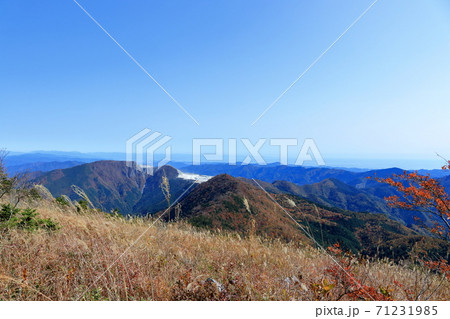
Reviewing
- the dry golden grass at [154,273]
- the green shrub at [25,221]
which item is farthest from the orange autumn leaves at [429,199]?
the green shrub at [25,221]

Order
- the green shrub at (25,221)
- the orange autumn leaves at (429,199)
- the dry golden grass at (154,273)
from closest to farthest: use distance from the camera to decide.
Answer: the dry golden grass at (154,273)
the green shrub at (25,221)
the orange autumn leaves at (429,199)

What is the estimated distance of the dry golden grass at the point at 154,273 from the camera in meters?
3.12

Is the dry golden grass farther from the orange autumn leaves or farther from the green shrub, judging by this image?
the orange autumn leaves

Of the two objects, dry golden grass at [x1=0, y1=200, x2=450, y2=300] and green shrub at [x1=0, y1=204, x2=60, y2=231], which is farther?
green shrub at [x1=0, y1=204, x2=60, y2=231]

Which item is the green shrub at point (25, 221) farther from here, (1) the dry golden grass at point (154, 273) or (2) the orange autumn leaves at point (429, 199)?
(2) the orange autumn leaves at point (429, 199)

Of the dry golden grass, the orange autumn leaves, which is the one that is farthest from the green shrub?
the orange autumn leaves

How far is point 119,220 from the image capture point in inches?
288

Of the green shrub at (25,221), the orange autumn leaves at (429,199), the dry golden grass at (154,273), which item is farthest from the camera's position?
the orange autumn leaves at (429,199)

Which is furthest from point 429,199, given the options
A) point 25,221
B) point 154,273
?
point 25,221

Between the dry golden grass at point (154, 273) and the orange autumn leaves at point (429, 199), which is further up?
the orange autumn leaves at point (429, 199)

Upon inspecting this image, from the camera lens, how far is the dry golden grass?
3125 millimetres

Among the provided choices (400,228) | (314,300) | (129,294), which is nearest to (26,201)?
(129,294)

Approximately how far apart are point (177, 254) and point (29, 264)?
2388mm

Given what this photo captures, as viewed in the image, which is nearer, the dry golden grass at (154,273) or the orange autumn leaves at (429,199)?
the dry golden grass at (154,273)
